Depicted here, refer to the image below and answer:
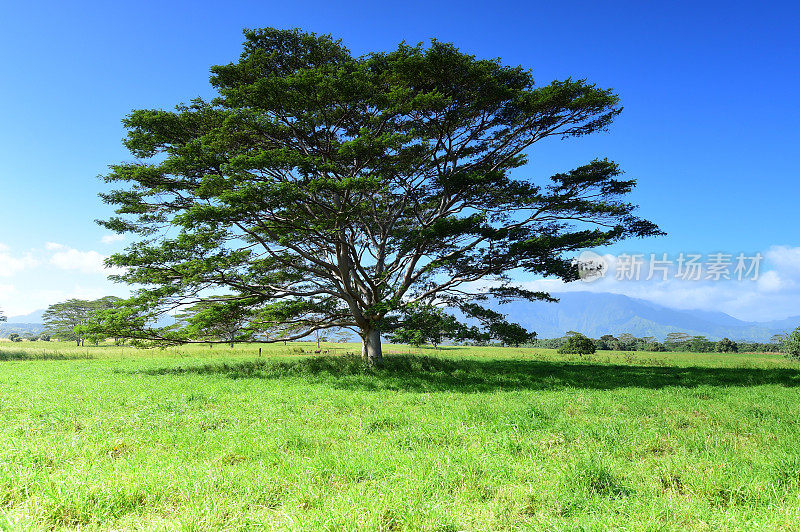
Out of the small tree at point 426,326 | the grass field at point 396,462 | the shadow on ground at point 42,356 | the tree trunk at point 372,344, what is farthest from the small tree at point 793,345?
the shadow on ground at point 42,356

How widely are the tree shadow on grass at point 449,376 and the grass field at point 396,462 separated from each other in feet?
7.94

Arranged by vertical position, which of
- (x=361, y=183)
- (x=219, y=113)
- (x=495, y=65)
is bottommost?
(x=361, y=183)

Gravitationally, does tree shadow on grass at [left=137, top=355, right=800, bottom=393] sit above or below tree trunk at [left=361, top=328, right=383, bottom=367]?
below

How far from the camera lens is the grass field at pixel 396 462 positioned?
137 inches

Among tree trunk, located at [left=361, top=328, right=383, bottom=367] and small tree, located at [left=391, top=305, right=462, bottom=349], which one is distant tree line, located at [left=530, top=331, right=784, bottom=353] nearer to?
tree trunk, located at [left=361, top=328, right=383, bottom=367]

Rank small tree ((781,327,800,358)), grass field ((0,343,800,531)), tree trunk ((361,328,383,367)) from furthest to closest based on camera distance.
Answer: small tree ((781,327,800,358)), tree trunk ((361,328,383,367)), grass field ((0,343,800,531))

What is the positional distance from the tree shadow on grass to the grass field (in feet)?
7.94

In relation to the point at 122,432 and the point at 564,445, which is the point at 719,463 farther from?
the point at 122,432

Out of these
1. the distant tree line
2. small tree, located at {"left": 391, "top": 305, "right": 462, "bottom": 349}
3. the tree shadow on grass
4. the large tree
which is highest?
the large tree

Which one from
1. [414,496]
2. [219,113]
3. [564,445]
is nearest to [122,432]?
[414,496]

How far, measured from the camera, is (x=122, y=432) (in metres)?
6.36

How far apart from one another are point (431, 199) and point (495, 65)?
620 cm

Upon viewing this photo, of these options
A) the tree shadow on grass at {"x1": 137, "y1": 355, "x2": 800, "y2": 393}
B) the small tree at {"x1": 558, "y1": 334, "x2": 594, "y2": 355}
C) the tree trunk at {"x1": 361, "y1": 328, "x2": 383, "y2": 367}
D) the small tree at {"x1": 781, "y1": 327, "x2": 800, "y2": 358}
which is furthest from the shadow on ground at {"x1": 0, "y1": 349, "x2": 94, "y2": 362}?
the small tree at {"x1": 781, "y1": 327, "x2": 800, "y2": 358}

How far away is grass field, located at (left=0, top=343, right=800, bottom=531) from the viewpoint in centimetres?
347
